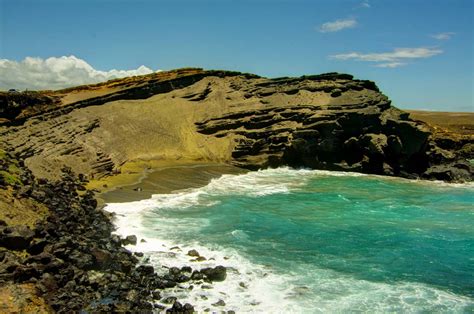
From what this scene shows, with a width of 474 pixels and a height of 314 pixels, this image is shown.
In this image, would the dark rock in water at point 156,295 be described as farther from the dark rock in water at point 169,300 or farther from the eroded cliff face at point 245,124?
the eroded cliff face at point 245,124

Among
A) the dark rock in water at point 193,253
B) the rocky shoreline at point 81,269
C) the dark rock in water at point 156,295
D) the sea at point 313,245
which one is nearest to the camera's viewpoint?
the rocky shoreline at point 81,269

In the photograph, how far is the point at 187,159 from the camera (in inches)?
1871

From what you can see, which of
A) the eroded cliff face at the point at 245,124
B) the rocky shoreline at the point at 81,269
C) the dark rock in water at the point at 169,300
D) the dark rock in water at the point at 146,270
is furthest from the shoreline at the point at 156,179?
the dark rock in water at the point at 169,300

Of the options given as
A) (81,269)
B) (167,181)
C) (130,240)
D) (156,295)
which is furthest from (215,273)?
(167,181)

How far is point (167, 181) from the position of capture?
3869 cm

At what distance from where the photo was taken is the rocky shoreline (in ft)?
50.6

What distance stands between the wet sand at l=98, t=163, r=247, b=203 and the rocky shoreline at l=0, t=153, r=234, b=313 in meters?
7.92

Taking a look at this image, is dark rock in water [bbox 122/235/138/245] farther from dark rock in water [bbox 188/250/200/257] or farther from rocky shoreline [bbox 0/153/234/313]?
dark rock in water [bbox 188/250/200/257]

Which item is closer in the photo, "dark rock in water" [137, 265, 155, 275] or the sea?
the sea

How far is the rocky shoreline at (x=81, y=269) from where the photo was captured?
50.6ft

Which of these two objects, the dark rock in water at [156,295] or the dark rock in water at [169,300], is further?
the dark rock in water at [156,295]

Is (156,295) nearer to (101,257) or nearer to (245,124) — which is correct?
(101,257)

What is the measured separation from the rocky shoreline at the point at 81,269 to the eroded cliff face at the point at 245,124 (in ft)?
65.5

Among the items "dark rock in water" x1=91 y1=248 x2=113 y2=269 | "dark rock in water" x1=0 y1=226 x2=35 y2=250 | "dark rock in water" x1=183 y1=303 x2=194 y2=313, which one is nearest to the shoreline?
"dark rock in water" x1=91 y1=248 x2=113 y2=269
